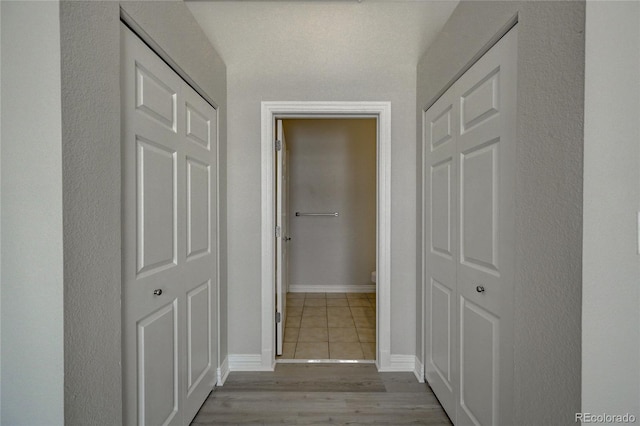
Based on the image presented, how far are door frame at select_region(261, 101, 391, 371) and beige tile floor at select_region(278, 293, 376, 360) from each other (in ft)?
1.09

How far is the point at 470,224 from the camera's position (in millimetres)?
1487

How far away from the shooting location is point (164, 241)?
1.42 meters

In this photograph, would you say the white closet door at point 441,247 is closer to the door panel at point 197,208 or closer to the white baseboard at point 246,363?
the white baseboard at point 246,363

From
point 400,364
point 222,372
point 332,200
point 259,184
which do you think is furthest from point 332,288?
point 259,184

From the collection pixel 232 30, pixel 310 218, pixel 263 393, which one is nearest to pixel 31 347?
pixel 263 393

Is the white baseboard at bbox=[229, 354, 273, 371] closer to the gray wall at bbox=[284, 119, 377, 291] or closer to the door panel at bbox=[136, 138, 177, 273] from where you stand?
the door panel at bbox=[136, 138, 177, 273]

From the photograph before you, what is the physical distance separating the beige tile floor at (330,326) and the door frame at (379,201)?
0.33 metres

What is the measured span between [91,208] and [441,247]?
1660 mm

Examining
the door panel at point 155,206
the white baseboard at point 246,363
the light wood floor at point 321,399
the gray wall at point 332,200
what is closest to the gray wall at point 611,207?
the light wood floor at point 321,399

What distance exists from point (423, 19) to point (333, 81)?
0.69m

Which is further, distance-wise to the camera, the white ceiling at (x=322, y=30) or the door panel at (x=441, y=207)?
the door panel at (x=441, y=207)

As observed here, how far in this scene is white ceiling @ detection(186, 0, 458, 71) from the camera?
1.64 metres

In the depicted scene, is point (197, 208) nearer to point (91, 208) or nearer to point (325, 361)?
point (91, 208)

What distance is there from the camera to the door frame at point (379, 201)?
2232 millimetres
